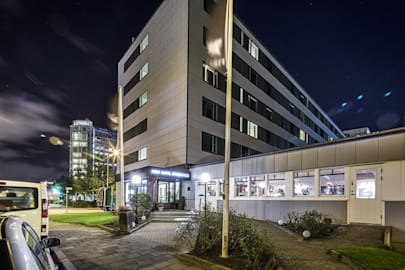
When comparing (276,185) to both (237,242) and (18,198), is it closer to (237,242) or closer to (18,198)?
(237,242)

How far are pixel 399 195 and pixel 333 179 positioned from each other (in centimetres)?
293

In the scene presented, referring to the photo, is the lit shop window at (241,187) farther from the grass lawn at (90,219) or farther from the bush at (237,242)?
the bush at (237,242)

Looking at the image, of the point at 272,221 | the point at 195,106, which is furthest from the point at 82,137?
the point at 272,221

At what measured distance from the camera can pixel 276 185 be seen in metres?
16.6

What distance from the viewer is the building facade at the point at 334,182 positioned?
36.6 ft

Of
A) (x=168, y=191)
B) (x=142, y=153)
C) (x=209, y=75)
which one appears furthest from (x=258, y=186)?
(x=142, y=153)

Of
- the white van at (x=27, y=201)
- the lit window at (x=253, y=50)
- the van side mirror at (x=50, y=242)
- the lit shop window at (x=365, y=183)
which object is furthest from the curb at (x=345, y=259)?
the lit window at (x=253, y=50)

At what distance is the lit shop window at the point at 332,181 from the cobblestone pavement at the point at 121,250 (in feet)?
24.6

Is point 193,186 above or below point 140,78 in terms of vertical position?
below

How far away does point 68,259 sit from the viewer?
8.23 metres

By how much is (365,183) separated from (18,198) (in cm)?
1249

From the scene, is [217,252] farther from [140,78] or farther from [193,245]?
[140,78]

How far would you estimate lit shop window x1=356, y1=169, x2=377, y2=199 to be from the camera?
38.9ft

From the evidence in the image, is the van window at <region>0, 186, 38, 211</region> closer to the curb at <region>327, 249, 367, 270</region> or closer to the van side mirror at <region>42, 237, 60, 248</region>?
the van side mirror at <region>42, 237, 60, 248</region>
